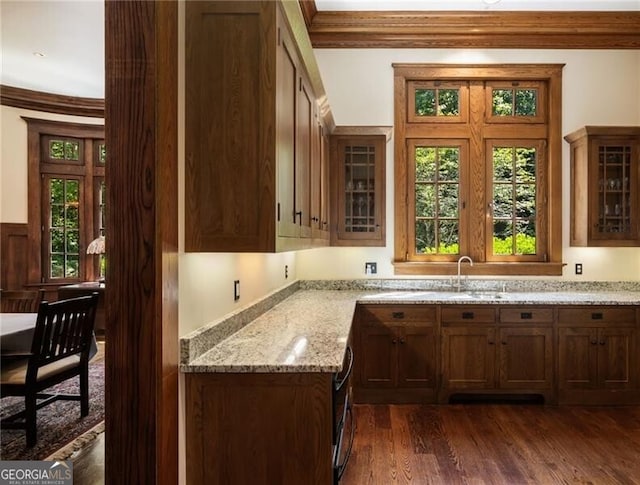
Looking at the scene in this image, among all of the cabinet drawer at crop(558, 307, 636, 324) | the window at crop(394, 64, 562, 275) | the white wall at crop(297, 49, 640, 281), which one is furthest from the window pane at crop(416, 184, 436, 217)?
the cabinet drawer at crop(558, 307, 636, 324)

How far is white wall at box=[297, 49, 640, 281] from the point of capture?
4.29 metres

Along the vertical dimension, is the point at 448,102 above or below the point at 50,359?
above

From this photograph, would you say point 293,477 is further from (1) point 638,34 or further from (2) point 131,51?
(1) point 638,34

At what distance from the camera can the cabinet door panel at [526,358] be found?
374 centimetres

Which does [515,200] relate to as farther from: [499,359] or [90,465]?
[90,465]

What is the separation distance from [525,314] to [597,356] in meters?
0.68

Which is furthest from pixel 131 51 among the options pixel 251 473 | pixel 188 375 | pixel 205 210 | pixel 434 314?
pixel 434 314

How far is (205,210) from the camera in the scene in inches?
74.2

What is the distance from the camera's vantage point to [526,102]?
4387 millimetres

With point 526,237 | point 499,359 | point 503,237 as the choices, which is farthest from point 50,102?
point 499,359

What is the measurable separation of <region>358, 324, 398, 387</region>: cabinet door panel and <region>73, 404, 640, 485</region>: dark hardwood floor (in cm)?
22

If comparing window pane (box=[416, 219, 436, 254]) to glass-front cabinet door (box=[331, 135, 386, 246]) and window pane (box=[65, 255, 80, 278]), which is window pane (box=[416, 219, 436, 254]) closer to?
glass-front cabinet door (box=[331, 135, 386, 246])

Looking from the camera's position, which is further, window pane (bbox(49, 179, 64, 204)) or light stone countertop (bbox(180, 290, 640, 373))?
window pane (bbox(49, 179, 64, 204))

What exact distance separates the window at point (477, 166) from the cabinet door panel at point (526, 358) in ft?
2.44
